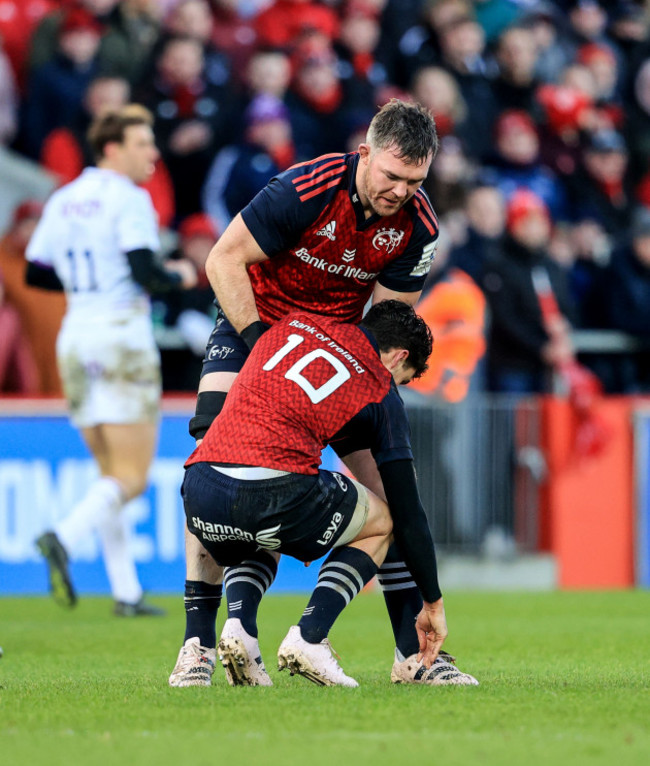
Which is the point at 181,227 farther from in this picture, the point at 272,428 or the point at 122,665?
the point at 272,428

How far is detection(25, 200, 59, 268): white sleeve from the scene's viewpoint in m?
8.49

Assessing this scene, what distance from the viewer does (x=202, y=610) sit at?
203 inches

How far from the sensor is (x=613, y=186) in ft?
Answer: 45.7

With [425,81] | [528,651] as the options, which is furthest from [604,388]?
[528,651]

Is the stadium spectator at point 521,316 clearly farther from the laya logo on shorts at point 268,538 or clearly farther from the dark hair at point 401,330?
the laya logo on shorts at point 268,538

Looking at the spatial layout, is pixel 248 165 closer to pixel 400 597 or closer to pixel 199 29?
pixel 199 29

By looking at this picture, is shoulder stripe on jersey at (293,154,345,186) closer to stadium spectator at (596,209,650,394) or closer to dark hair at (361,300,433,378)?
dark hair at (361,300,433,378)

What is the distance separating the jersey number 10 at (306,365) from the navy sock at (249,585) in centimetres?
72

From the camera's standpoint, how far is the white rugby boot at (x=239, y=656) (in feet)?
15.7

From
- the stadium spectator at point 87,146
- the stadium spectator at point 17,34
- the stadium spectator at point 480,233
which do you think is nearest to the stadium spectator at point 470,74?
the stadium spectator at point 480,233

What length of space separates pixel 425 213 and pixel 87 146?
6.63m

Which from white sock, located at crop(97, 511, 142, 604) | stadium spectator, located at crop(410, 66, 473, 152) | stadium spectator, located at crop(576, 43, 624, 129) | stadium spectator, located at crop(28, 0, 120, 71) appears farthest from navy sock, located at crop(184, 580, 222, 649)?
stadium spectator, located at crop(576, 43, 624, 129)

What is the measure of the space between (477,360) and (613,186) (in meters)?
3.45

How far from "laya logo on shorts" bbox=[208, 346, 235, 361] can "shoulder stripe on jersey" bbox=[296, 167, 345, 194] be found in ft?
2.16
